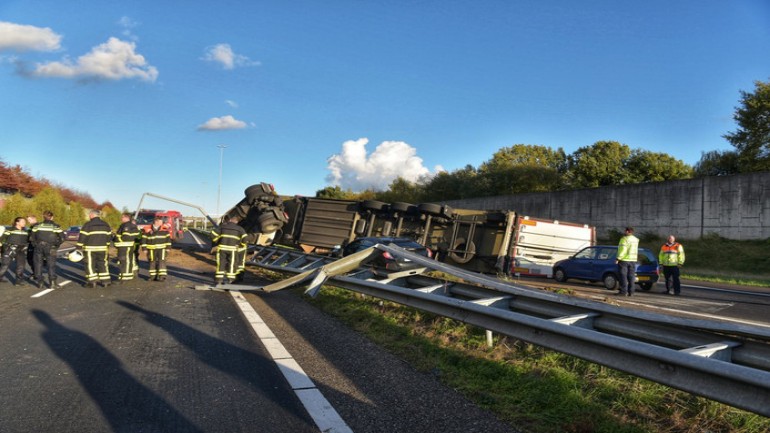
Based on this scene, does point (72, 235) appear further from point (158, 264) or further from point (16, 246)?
point (158, 264)

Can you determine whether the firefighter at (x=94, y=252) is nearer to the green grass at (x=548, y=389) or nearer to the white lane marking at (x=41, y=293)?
the white lane marking at (x=41, y=293)

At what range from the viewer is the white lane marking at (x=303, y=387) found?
3531 millimetres

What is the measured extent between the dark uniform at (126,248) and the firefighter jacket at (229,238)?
2399 mm

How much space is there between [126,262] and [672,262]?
1324 cm

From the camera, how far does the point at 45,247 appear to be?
11.1 metres

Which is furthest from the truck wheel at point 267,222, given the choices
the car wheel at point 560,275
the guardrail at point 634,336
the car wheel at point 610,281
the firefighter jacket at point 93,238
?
the guardrail at point 634,336

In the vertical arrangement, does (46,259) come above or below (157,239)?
below

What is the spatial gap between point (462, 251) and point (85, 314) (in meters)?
9.64

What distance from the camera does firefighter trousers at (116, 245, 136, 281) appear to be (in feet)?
38.1

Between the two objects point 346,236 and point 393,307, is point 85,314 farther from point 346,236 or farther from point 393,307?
point 346,236

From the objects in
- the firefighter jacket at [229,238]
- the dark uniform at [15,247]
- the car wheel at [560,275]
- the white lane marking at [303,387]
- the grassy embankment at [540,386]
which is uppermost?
the firefighter jacket at [229,238]

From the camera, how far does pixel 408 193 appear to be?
197 feet

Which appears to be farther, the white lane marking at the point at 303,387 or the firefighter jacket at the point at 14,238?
the firefighter jacket at the point at 14,238

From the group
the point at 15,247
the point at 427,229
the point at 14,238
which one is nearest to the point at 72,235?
the point at 15,247
